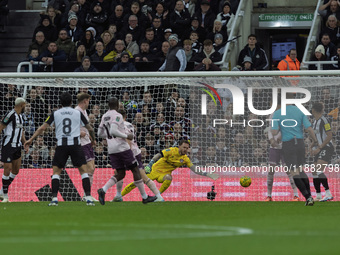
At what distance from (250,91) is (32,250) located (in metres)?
11.5

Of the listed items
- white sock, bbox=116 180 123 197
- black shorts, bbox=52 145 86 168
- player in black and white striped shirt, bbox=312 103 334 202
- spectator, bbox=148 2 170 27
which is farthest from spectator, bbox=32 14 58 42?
black shorts, bbox=52 145 86 168

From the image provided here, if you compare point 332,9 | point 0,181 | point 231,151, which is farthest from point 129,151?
point 332,9

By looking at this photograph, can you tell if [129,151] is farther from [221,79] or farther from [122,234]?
[122,234]

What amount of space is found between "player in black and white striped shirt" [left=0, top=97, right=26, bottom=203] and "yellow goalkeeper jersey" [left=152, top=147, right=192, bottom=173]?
9.61 ft

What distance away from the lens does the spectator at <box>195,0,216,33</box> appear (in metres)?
22.9

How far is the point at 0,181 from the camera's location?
61.1 ft

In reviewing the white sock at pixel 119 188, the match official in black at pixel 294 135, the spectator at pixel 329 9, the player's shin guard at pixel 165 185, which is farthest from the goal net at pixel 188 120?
the spectator at pixel 329 9

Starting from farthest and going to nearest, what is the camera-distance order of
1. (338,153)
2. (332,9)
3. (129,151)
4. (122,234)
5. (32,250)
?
(332,9) → (338,153) → (129,151) → (122,234) → (32,250)

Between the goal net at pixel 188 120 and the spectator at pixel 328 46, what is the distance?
3509 millimetres

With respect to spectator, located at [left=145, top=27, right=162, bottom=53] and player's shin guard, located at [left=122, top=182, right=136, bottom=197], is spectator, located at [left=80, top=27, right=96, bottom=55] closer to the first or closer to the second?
spectator, located at [left=145, top=27, right=162, bottom=53]

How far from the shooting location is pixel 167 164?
17.7 m

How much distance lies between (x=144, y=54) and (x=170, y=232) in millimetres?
13553

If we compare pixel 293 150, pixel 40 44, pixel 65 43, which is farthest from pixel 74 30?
pixel 293 150

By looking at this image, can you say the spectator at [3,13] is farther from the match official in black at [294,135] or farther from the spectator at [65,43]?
the match official in black at [294,135]
